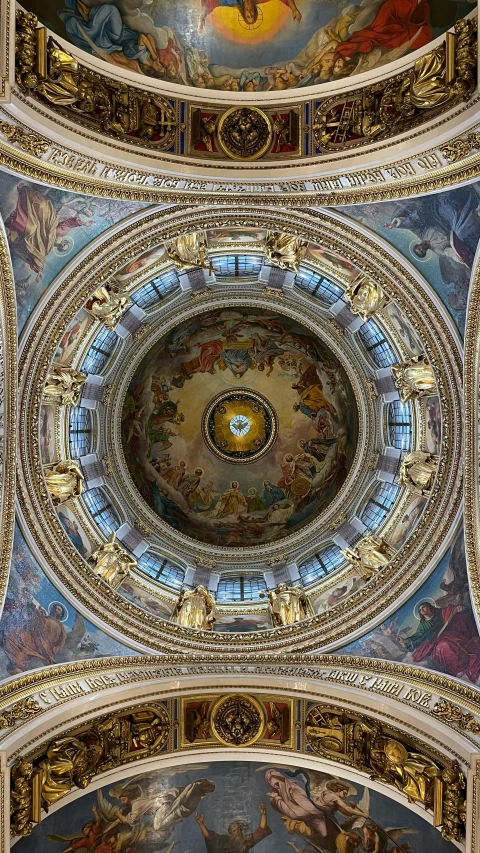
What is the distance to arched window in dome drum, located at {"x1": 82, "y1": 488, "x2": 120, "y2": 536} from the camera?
23031 mm

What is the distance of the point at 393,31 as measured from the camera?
14.0 metres

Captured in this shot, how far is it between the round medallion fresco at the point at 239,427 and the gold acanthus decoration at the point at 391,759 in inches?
419

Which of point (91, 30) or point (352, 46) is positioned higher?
point (352, 46)

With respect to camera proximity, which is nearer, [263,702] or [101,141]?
[101,141]

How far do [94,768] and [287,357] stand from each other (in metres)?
17.8

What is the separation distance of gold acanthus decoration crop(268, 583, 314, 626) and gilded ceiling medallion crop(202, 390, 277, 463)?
886 centimetres

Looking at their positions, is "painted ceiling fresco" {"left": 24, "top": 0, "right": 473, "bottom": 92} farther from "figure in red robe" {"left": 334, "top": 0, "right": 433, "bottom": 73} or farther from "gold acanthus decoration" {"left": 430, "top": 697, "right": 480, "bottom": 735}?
"gold acanthus decoration" {"left": 430, "top": 697, "right": 480, "bottom": 735}

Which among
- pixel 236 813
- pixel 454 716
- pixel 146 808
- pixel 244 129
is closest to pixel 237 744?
pixel 236 813

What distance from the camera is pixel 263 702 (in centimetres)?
1866

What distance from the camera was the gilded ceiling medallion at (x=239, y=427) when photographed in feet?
98.2

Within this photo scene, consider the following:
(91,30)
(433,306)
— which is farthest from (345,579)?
(91,30)

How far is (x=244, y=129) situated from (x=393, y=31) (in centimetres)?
374

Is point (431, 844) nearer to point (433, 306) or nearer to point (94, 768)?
point (94, 768)

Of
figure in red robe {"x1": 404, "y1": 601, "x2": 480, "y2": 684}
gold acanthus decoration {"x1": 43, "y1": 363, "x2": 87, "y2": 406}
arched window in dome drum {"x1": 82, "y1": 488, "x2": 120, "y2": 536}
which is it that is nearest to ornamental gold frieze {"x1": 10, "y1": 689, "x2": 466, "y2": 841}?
figure in red robe {"x1": 404, "y1": 601, "x2": 480, "y2": 684}
